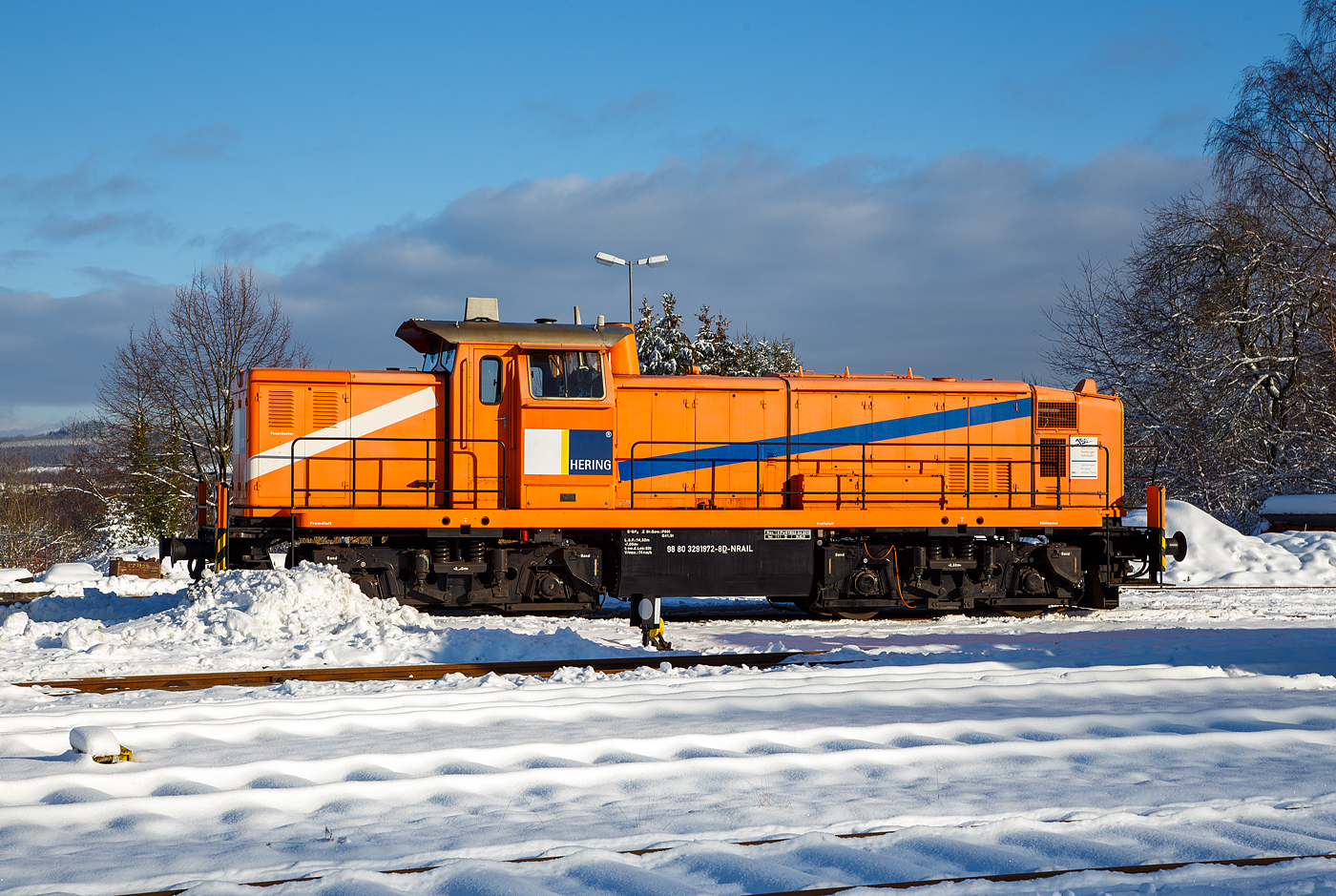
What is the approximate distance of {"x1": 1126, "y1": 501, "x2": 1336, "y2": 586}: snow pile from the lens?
648 inches

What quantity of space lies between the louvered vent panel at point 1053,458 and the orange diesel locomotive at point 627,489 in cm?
25

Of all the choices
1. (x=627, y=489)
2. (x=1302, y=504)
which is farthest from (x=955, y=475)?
(x=1302, y=504)

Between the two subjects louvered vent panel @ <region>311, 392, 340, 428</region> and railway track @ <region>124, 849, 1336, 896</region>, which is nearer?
railway track @ <region>124, 849, 1336, 896</region>

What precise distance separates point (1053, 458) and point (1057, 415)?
57cm

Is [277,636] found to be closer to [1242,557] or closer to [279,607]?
[279,607]

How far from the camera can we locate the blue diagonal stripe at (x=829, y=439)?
12.0 m

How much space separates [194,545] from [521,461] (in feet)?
12.3

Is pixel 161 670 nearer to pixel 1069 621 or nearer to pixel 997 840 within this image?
pixel 997 840

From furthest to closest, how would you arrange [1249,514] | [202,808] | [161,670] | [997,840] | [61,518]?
[61,518], [1249,514], [161,670], [202,808], [997,840]

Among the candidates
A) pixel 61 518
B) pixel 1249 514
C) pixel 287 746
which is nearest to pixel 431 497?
pixel 287 746

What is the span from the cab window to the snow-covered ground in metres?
3.30

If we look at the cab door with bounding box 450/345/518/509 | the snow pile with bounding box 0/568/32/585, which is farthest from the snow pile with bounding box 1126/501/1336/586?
the snow pile with bounding box 0/568/32/585

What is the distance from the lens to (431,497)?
11430mm

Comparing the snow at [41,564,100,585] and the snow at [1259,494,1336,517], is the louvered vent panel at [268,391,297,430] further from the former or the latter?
the snow at [1259,494,1336,517]
